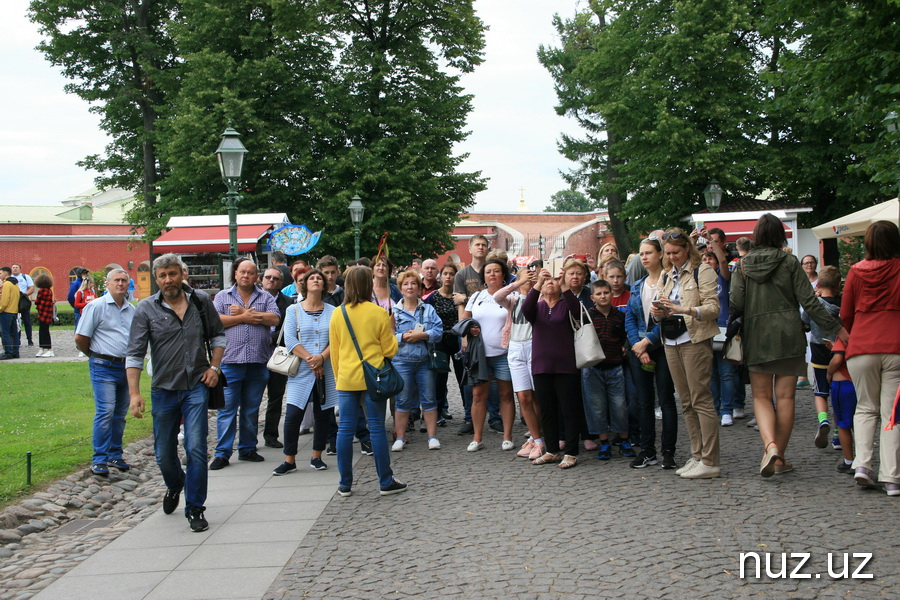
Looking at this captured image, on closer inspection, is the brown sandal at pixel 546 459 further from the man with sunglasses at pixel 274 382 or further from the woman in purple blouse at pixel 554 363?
the man with sunglasses at pixel 274 382

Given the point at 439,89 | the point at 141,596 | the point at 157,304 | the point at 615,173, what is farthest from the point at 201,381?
the point at 615,173

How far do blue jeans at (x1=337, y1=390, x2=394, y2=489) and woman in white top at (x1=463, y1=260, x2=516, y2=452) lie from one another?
179 cm

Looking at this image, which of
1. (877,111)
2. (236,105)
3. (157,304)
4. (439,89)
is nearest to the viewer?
(157,304)

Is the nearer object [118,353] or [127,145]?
[118,353]

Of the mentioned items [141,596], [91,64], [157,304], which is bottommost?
[141,596]

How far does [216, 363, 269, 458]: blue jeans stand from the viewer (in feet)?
27.6

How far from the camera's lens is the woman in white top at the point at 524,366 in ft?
26.4

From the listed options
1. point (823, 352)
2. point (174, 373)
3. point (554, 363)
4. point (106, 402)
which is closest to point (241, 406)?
point (106, 402)

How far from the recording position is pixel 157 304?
6262 millimetres

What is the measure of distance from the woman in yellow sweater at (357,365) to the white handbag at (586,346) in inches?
69.2

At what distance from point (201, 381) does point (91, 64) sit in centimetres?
3108

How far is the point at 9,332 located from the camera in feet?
62.2

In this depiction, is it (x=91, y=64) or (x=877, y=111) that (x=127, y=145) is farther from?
(x=877, y=111)

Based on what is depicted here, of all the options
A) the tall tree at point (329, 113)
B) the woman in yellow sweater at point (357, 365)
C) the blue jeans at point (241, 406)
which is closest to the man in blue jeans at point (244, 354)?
the blue jeans at point (241, 406)
